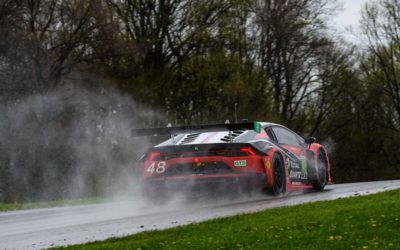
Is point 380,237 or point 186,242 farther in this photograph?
point 186,242

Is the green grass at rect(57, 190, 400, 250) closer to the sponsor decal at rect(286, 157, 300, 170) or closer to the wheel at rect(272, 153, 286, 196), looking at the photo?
the wheel at rect(272, 153, 286, 196)

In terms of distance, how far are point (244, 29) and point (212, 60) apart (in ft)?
13.9

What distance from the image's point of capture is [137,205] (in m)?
14.5

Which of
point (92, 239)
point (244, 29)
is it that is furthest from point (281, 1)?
point (92, 239)

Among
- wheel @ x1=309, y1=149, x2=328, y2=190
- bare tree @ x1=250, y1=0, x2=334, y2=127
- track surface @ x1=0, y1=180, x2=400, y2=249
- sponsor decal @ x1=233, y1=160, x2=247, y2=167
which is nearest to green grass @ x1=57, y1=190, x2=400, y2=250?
track surface @ x1=0, y1=180, x2=400, y2=249

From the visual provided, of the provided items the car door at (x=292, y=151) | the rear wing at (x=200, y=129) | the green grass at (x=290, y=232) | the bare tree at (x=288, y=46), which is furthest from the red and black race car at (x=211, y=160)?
the bare tree at (x=288, y=46)

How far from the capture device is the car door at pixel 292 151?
14719 mm

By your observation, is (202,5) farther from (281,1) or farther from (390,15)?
(390,15)

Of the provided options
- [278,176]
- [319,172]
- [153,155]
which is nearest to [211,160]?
[153,155]

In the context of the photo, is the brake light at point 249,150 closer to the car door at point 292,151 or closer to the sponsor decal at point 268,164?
the sponsor decal at point 268,164

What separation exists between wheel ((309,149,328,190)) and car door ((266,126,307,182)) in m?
0.50

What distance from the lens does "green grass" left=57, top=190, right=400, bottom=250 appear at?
313 inches

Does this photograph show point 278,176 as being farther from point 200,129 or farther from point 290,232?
point 290,232

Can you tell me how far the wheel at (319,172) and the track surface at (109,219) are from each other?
0.59m
